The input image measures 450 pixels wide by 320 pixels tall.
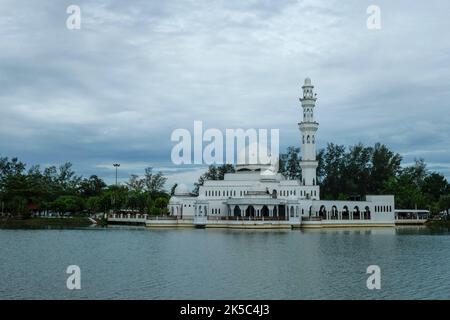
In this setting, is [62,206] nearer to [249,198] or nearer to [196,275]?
[249,198]

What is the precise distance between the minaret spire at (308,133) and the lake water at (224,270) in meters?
32.0

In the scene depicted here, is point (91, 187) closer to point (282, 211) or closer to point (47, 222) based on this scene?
point (47, 222)

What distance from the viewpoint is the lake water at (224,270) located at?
73.3 feet

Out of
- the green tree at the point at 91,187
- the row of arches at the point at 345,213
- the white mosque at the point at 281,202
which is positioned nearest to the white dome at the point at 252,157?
the white mosque at the point at 281,202

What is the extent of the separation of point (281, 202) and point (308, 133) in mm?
11332

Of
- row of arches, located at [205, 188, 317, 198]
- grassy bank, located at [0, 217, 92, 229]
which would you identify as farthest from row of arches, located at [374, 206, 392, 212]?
grassy bank, located at [0, 217, 92, 229]

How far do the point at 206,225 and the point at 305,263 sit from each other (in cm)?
3721

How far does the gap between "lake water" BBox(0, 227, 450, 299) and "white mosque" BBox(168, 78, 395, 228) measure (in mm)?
24868

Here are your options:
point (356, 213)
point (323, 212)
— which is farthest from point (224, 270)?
point (356, 213)

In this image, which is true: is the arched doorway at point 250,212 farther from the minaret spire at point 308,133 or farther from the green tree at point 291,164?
the green tree at point 291,164

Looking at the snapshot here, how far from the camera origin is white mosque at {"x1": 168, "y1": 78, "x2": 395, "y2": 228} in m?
67.1

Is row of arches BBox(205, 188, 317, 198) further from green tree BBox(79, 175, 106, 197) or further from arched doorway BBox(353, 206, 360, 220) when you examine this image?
green tree BBox(79, 175, 106, 197)

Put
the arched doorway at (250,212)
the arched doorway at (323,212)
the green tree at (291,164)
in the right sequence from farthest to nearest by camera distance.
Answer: the green tree at (291,164) → the arched doorway at (323,212) → the arched doorway at (250,212)
